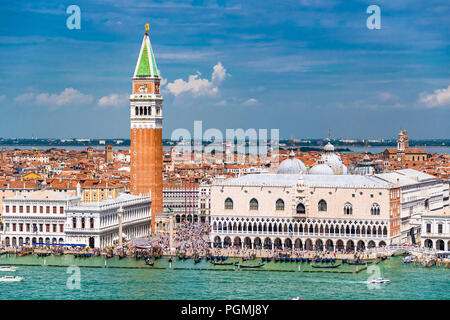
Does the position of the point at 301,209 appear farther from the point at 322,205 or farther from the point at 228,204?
the point at 228,204

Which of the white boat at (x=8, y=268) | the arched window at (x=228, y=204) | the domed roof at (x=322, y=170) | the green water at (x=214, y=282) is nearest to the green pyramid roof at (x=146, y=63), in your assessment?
the arched window at (x=228, y=204)

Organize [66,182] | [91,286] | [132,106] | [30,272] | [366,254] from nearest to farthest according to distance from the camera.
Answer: [91,286] < [30,272] < [366,254] < [132,106] < [66,182]

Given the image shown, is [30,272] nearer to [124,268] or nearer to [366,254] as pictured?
[124,268]

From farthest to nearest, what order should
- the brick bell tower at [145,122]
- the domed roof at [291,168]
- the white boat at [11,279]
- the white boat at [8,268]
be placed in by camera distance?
1. the brick bell tower at [145,122]
2. the domed roof at [291,168]
3. the white boat at [8,268]
4. the white boat at [11,279]

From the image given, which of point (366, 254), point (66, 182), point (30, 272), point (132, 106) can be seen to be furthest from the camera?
point (66, 182)

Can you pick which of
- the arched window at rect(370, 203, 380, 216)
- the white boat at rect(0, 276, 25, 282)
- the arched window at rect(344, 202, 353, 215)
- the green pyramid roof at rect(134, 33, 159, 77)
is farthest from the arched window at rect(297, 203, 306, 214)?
the white boat at rect(0, 276, 25, 282)

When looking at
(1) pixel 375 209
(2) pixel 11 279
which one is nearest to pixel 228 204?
(1) pixel 375 209

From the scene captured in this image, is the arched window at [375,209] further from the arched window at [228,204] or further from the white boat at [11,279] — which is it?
the white boat at [11,279]
